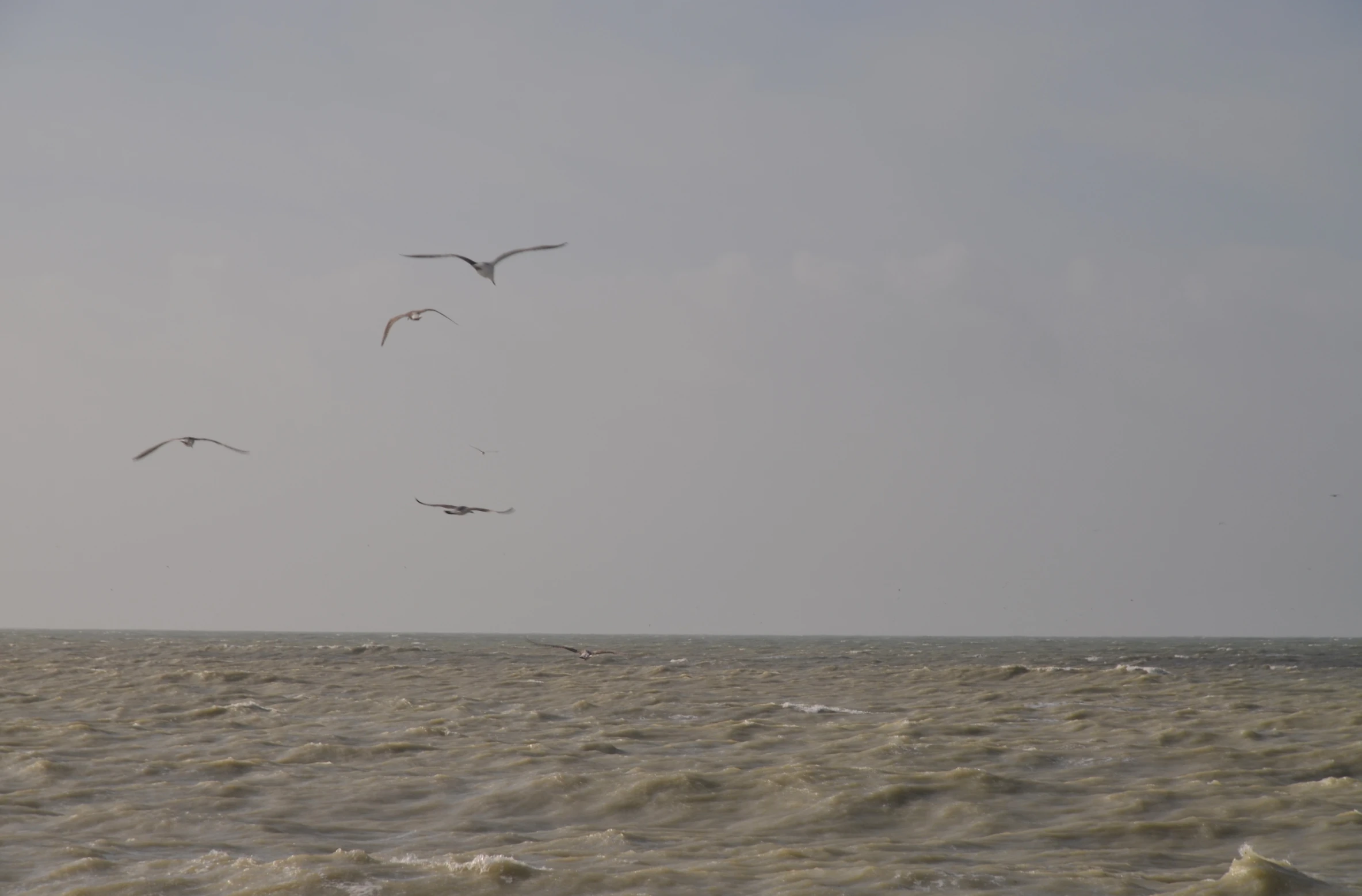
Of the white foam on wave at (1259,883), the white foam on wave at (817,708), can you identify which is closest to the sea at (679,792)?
the white foam on wave at (1259,883)

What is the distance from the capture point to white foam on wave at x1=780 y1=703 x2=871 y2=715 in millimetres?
24853

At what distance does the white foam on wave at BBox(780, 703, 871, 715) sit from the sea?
10.2 inches

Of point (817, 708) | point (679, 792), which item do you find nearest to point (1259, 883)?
point (679, 792)

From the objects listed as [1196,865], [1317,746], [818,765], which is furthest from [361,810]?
[1317,746]

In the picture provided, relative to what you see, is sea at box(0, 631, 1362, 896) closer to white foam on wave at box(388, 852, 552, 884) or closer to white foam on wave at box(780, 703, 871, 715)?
white foam on wave at box(388, 852, 552, 884)

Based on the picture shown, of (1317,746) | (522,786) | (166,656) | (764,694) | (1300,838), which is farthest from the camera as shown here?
(166,656)

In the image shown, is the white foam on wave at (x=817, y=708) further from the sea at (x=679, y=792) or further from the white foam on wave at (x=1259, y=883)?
the white foam on wave at (x=1259, y=883)

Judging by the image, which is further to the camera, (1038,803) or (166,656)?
(166,656)

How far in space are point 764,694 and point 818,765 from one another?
13.3 metres

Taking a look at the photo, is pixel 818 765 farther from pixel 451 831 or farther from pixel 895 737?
pixel 451 831

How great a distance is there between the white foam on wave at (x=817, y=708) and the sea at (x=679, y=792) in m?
0.26

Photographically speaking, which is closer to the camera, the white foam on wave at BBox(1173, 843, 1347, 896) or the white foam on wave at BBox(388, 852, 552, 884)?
the white foam on wave at BBox(1173, 843, 1347, 896)

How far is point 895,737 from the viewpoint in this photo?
19656 millimetres

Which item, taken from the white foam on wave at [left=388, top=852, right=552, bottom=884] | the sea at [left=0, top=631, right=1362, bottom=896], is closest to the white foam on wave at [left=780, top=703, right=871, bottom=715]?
the sea at [left=0, top=631, right=1362, bottom=896]
